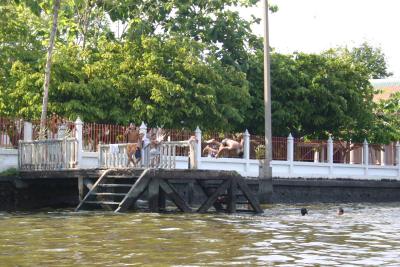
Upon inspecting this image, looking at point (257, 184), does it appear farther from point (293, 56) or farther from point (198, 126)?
point (293, 56)

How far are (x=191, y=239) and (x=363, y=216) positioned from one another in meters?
9.16

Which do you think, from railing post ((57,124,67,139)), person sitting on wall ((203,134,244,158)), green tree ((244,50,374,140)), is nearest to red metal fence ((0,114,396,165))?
railing post ((57,124,67,139))

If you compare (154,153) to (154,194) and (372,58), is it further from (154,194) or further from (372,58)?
(372,58)

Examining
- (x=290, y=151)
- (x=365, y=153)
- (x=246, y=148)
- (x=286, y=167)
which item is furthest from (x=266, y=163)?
(x=365, y=153)

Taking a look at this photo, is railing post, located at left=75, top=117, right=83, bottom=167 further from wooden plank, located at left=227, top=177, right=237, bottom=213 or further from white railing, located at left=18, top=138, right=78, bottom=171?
wooden plank, located at left=227, top=177, right=237, bottom=213

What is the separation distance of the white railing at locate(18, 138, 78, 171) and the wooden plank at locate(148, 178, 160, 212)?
366cm

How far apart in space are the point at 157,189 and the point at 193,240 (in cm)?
676

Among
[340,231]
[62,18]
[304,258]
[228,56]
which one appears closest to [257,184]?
[228,56]

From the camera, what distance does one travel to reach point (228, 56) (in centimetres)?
3538

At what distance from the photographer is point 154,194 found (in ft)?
68.1

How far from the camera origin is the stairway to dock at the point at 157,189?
67.5ft

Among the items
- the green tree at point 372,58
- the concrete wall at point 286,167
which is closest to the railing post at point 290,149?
the concrete wall at point 286,167

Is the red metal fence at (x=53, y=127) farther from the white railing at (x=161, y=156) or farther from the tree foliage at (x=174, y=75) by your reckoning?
the white railing at (x=161, y=156)

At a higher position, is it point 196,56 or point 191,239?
point 196,56
